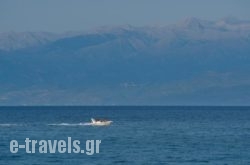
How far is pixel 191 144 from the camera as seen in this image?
116 metres

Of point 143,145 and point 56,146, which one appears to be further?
point 143,145

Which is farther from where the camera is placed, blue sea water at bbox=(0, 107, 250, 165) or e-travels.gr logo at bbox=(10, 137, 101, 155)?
e-travels.gr logo at bbox=(10, 137, 101, 155)

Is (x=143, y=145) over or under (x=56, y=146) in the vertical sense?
over

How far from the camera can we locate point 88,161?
92.2 metres

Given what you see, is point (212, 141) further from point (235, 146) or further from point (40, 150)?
point (40, 150)

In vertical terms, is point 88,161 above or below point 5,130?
below

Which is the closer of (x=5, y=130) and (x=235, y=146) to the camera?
(x=235, y=146)

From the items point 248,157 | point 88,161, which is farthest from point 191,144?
point 88,161

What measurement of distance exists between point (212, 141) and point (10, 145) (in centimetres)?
2505

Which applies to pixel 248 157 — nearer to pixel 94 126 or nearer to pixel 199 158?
pixel 199 158

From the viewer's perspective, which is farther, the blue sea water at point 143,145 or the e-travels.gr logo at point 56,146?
the e-travels.gr logo at point 56,146

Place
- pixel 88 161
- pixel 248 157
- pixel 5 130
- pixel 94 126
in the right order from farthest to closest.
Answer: pixel 94 126 → pixel 5 130 → pixel 248 157 → pixel 88 161

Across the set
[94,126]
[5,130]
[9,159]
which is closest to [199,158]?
[9,159]

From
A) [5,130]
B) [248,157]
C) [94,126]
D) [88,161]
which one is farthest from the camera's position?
[94,126]
